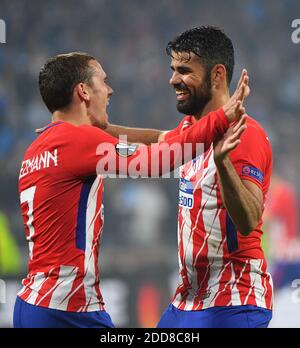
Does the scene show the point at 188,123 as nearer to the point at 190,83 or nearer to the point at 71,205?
the point at 190,83

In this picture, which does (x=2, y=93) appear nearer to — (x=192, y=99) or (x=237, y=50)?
(x=237, y=50)

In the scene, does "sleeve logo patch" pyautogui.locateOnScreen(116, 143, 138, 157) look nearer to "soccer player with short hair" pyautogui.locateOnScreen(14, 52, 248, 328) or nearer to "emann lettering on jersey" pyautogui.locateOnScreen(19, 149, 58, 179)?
"soccer player with short hair" pyautogui.locateOnScreen(14, 52, 248, 328)

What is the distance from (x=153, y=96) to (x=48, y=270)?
786cm

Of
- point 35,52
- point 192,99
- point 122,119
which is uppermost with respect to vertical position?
point 35,52

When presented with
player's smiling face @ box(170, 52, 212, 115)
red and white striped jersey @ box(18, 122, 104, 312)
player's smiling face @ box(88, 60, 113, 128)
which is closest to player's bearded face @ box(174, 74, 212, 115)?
player's smiling face @ box(170, 52, 212, 115)

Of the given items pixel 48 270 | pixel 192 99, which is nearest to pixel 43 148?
pixel 48 270

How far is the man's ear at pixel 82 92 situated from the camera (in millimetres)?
3834

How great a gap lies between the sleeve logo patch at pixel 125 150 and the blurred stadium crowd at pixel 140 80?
218 inches

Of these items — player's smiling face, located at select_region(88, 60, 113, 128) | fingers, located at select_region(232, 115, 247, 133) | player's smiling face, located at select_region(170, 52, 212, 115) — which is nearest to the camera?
fingers, located at select_region(232, 115, 247, 133)

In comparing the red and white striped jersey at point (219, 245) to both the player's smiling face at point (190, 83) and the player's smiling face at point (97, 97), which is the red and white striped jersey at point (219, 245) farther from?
the player's smiling face at point (97, 97)

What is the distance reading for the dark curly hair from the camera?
4023mm

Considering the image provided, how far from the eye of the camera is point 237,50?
12.4 meters

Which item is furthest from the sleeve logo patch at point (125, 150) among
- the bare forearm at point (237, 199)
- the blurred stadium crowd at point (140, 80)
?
the blurred stadium crowd at point (140, 80)
